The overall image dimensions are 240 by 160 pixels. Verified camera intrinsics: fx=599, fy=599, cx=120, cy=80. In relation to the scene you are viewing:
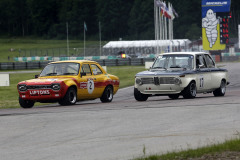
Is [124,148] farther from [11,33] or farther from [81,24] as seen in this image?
[11,33]

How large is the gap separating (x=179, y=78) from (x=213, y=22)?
55.6 meters

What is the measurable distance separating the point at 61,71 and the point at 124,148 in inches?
406

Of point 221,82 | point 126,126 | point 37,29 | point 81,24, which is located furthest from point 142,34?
point 126,126

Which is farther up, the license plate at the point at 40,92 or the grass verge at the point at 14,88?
the license plate at the point at 40,92

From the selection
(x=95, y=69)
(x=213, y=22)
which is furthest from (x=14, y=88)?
(x=213, y=22)

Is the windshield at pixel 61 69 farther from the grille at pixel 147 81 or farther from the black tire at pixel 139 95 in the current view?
the grille at pixel 147 81

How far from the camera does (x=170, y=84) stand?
17922 mm

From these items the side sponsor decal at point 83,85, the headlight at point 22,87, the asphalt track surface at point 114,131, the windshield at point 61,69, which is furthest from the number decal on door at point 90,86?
the asphalt track surface at point 114,131

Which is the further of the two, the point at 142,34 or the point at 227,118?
the point at 142,34

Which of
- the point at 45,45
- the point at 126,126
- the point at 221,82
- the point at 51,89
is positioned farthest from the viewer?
the point at 45,45

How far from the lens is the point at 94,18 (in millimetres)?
164125

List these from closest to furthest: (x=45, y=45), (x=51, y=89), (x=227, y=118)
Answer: (x=227, y=118) < (x=51, y=89) < (x=45, y=45)

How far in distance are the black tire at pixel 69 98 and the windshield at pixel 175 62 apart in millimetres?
2828

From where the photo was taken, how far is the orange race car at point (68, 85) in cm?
1736
